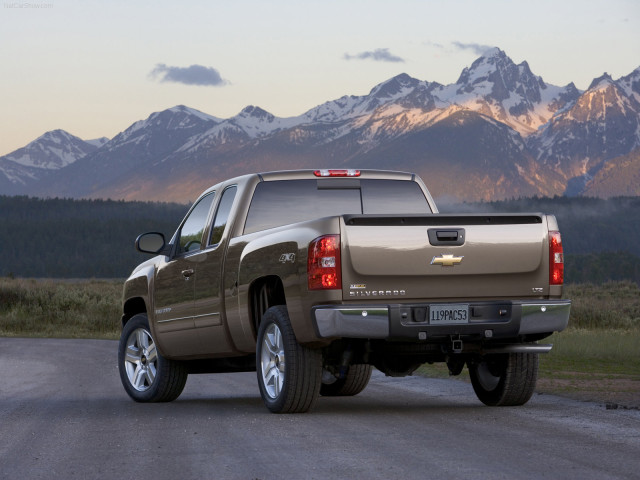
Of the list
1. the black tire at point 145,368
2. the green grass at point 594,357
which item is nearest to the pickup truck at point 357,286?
the black tire at point 145,368

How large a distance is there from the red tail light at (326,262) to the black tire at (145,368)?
362 cm

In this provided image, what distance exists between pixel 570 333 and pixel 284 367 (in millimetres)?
27081

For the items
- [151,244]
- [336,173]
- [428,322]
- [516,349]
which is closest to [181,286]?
[151,244]

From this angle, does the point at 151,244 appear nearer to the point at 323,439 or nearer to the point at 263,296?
the point at 263,296

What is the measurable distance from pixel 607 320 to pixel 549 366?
3304cm

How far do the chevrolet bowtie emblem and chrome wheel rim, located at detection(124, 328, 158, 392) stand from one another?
4.29m

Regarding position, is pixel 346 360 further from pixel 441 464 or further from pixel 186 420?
pixel 441 464

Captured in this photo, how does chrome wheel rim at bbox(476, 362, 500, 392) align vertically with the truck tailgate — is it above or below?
below

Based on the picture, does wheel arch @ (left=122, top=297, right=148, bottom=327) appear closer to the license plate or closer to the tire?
the tire

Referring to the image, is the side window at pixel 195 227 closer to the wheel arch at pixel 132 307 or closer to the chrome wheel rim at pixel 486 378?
the wheel arch at pixel 132 307

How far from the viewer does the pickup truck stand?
9.55 metres

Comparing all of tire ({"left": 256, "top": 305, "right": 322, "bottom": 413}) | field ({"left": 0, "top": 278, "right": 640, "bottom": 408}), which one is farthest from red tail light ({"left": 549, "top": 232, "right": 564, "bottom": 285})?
tire ({"left": 256, "top": 305, "right": 322, "bottom": 413})

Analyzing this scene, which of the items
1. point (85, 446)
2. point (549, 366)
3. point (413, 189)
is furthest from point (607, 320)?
point (85, 446)

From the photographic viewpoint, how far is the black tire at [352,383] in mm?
13133
